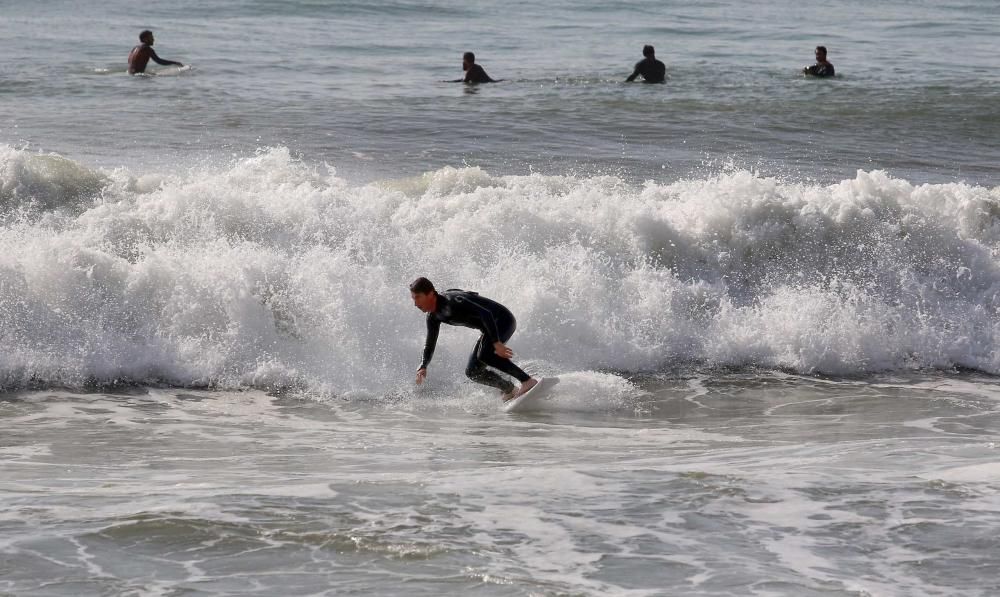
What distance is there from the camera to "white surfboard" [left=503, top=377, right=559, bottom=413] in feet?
31.3

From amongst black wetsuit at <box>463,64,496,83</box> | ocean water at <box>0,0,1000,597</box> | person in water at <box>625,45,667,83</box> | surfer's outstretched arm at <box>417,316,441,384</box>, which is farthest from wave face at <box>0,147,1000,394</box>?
person in water at <box>625,45,667,83</box>

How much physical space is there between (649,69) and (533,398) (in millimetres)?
14180

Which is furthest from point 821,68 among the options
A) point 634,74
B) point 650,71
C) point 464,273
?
point 464,273

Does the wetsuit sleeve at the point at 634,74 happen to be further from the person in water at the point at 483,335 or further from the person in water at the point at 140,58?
the person in water at the point at 483,335

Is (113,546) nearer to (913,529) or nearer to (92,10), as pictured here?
(913,529)

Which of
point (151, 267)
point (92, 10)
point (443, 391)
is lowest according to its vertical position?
point (443, 391)

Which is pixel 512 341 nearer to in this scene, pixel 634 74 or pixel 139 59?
pixel 634 74

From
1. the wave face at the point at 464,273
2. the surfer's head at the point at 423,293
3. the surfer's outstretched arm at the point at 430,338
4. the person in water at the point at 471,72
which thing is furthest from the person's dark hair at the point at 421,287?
the person in water at the point at 471,72

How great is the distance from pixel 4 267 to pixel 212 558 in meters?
6.31

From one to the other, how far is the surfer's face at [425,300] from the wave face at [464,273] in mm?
1139

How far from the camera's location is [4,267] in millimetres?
10914

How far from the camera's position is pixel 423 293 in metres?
9.30

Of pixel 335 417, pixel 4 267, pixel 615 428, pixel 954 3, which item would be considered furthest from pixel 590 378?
pixel 954 3

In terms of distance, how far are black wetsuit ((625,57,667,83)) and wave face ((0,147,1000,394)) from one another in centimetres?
914
